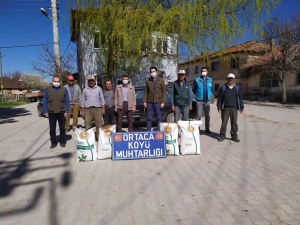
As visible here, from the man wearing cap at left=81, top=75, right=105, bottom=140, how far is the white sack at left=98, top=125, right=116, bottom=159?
1.20m

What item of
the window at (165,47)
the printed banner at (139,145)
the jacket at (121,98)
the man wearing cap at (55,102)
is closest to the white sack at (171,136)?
the printed banner at (139,145)

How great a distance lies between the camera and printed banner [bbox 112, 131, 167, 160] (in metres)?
4.49

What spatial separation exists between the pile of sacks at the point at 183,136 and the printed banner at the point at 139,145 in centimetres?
16

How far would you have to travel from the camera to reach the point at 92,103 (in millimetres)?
5621

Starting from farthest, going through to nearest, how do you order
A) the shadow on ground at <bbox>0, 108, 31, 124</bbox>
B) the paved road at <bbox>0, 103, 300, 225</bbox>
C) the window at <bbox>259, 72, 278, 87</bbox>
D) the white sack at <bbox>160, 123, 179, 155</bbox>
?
the window at <bbox>259, 72, 278, 87</bbox>
the shadow on ground at <bbox>0, 108, 31, 124</bbox>
the white sack at <bbox>160, 123, 179, 155</bbox>
the paved road at <bbox>0, 103, 300, 225</bbox>

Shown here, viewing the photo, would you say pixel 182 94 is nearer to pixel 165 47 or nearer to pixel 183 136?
pixel 183 136

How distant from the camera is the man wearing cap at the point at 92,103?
5.61 meters

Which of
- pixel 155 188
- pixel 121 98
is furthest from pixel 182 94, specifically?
pixel 155 188

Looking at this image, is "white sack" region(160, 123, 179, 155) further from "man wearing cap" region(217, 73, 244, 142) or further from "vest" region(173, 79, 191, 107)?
"man wearing cap" region(217, 73, 244, 142)

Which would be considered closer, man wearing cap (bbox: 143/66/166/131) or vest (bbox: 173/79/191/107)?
man wearing cap (bbox: 143/66/166/131)

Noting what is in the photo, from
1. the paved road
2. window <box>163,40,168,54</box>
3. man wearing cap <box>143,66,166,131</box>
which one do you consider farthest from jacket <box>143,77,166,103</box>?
window <box>163,40,168,54</box>

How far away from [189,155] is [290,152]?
2358mm

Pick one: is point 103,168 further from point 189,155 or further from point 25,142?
point 25,142

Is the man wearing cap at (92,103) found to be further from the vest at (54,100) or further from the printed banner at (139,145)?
the printed banner at (139,145)
